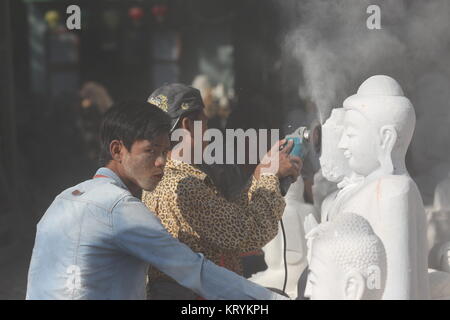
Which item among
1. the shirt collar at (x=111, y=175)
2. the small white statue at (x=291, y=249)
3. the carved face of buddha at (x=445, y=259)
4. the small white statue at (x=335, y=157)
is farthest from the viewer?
the small white statue at (x=291, y=249)

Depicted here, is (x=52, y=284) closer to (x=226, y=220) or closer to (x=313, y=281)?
(x=226, y=220)

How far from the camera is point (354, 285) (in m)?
2.42

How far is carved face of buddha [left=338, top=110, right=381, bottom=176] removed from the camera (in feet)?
8.96

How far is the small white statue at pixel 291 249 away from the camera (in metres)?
3.69

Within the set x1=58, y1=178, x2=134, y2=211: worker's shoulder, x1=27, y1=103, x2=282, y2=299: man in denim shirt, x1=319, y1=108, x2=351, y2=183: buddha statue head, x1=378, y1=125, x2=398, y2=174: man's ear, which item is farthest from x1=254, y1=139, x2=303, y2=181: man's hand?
x1=58, y1=178, x2=134, y2=211: worker's shoulder

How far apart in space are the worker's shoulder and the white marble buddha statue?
873 millimetres

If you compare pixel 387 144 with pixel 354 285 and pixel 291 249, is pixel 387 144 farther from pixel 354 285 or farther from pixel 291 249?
pixel 291 249

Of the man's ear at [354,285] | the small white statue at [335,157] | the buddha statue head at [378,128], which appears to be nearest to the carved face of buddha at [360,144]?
the buddha statue head at [378,128]

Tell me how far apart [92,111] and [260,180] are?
3.51 meters

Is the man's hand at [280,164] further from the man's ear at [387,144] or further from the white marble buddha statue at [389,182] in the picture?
the man's ear at [387,144]

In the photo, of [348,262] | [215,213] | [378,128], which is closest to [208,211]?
[215,213]

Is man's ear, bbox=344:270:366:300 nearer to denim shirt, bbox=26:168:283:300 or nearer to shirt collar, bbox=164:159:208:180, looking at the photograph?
denim shirt, bbox=26:168:283:300

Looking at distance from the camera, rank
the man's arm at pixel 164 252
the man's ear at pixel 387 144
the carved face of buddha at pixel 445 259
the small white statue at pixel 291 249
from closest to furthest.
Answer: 1. the man's arm at pixel 164 252
2. the man's ear at pixel 387 144
3. the carved face of buddha at pixel 445 259
4. the small white statue at pixel 291 249

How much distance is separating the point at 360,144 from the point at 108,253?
3.36 ft
